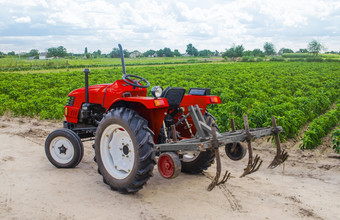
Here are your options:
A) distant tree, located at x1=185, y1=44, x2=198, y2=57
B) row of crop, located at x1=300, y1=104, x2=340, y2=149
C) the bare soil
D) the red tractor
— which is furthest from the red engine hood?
distant tree, located at x1=185, y1=44, x2=198, y2=57

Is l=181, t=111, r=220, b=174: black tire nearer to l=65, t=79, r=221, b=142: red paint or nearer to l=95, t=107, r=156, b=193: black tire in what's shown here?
l=65, t=79, r=221, b=142: red paint

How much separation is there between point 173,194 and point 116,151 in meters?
1.02

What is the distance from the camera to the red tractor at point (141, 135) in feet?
13.5

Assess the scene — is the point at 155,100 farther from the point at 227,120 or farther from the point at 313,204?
the point at 227,120

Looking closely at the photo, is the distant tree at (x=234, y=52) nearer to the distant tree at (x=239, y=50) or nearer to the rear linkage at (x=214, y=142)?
the distant tree at (x=239, y=50)

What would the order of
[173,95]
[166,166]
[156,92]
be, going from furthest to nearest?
[173,95] → [156,92] → [166,166]

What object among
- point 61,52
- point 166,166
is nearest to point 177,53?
point 61,52

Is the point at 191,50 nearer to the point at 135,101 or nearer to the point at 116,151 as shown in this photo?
the point at 116,151

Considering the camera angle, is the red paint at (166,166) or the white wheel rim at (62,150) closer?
the red paint at (166,166)

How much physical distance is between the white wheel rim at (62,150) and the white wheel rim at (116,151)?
44.9 inches

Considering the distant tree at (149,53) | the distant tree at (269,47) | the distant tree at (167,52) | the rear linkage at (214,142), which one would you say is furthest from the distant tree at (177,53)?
the rear linkage at (214,142)

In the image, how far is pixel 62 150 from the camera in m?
5.70

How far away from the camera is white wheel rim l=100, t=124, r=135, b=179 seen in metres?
4.59

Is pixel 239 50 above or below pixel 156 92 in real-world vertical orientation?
above
